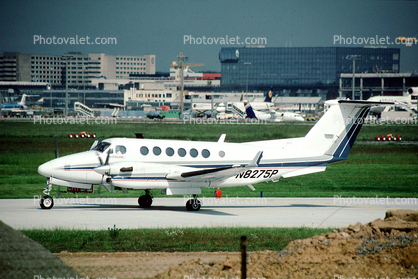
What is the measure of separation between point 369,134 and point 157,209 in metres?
53.6

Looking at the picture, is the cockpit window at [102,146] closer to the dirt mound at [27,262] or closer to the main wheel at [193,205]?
the main wheel at [193,205]

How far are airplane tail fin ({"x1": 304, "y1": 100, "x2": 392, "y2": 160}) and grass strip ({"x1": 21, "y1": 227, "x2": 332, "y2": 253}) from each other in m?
7.02

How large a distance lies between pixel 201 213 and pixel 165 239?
16.7 ft

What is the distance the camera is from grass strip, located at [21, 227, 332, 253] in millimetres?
12484

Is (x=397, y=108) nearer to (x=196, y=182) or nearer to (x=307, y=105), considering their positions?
(x=307, y=105)

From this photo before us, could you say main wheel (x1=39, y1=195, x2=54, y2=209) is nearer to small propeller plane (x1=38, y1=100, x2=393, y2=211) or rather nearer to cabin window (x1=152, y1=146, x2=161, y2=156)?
small propeller plane (x1=38, y1=100, x2=393, y2=211)

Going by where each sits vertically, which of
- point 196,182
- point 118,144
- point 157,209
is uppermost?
point 118,144

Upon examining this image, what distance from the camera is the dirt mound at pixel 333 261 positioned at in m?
9.23

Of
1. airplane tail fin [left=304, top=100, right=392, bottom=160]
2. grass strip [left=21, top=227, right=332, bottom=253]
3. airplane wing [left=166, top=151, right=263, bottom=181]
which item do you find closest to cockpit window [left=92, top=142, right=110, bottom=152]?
airplane wing [left=166, top=151, right=263, bottom=181]

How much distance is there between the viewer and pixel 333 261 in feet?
31.2

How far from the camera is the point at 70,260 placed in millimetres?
11055

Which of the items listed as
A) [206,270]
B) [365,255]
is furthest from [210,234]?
[365,255]

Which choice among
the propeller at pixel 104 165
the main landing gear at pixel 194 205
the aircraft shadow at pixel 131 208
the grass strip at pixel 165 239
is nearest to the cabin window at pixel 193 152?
the main landing gear at pixel 194 205

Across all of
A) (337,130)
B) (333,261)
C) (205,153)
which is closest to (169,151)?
(205,153)
